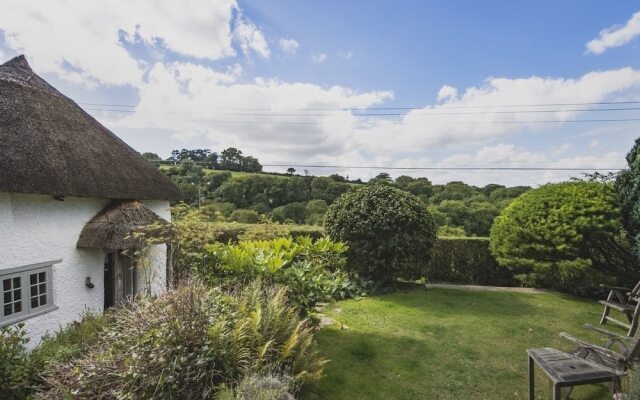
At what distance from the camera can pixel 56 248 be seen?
670cm

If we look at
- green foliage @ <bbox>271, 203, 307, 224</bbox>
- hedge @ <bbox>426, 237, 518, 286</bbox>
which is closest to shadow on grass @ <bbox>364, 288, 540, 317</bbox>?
hedge @ <bbox>426, 237, 518, 286</bbox>

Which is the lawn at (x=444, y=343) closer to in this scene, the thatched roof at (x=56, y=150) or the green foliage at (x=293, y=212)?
the thatched roof at (x=56, y=150)

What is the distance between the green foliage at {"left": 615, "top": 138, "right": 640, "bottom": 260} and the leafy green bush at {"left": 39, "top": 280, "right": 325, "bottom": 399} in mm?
8555

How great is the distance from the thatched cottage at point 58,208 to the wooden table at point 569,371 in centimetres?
683

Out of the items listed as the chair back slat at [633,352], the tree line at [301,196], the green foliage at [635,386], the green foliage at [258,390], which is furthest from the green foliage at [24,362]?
the tree line at [301,196]

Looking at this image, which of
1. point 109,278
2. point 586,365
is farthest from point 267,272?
point 109,278

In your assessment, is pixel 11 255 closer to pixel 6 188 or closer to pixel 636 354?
pixel 6 188

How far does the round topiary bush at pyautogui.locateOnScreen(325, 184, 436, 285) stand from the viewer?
959 cm

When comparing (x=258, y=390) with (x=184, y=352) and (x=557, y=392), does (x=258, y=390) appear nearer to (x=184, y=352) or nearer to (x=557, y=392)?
(x=184, y=352)

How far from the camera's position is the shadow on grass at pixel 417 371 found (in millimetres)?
4618

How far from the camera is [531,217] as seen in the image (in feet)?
31.0

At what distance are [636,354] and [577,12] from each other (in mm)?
9154

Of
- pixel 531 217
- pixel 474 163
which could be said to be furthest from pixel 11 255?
pixel 474 163

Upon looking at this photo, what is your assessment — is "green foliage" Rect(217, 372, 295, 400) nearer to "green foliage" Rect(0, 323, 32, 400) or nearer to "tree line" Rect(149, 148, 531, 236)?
"green foliage" Rect(0, 323, 32, 400)
